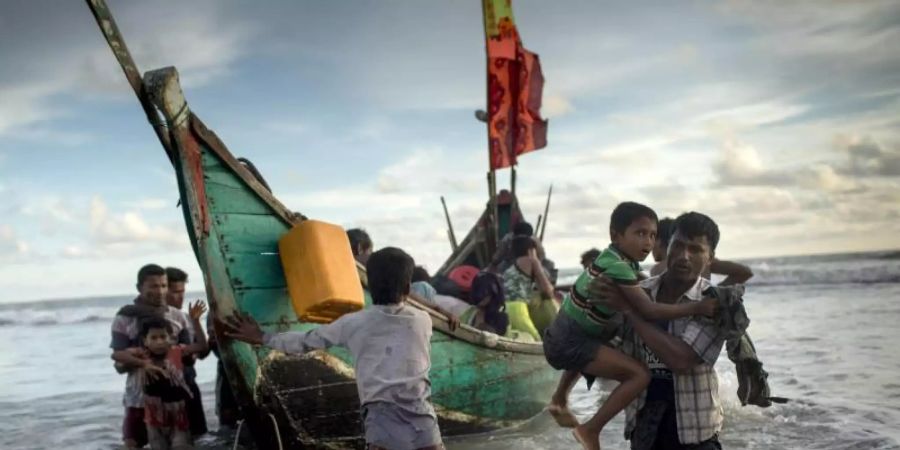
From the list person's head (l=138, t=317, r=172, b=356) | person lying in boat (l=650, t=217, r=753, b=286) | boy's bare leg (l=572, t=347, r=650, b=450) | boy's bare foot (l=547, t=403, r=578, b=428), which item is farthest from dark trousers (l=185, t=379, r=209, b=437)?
person lying in boat (l=650, t=217, r=753, b=286)

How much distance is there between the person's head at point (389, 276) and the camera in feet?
11.3

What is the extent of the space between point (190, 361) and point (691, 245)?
475 centimetres

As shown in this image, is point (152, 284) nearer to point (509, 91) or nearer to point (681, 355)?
point (681, 355)

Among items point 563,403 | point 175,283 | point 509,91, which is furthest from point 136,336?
point 509,91

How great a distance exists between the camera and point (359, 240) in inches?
268

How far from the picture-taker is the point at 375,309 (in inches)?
136

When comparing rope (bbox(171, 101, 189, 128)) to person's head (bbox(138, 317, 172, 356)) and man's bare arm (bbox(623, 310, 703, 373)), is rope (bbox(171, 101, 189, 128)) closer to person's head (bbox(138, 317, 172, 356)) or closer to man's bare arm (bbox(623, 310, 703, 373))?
person's head (bbox(138, 317, 172, 356))

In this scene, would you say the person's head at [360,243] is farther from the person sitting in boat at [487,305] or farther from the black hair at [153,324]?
the black hair at [153,324]

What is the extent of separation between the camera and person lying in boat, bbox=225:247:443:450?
3375 millimetres

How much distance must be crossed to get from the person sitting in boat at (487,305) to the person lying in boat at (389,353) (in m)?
3.81

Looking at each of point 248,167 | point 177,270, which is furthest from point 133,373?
point 248,167

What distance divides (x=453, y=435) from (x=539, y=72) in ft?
22.2

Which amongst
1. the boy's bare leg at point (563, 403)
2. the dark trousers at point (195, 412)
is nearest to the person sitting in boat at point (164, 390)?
the dark trousers at point (195, 412)

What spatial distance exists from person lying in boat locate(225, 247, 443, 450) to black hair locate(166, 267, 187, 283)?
3.90 meters
